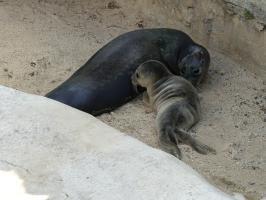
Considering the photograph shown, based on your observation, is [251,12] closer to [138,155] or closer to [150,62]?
[150,62]

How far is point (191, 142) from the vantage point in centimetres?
388

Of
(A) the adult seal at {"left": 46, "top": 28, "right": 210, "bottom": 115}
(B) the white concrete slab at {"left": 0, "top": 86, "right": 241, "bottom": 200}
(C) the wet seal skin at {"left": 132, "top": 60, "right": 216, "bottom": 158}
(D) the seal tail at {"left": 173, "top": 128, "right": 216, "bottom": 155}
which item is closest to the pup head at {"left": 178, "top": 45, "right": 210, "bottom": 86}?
(A) the adult seal at {"left": 46, "top": 28, "right": 210, "bottom": 115}

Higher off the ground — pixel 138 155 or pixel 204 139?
pixel 138 155

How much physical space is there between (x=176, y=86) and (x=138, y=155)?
197 cm

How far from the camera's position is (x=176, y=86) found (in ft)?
14.3

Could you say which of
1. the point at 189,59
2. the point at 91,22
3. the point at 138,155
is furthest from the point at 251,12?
the point at 138,155

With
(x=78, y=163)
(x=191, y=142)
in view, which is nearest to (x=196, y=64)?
(x=191, y=142)

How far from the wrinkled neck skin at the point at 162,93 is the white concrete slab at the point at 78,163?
1555 mm

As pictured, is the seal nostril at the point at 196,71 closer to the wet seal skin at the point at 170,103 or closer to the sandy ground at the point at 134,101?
the sandy ground at the point at 134,101

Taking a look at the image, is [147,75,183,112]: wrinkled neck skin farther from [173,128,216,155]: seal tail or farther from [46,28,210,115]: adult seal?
[173,128,216,155]: seal tail

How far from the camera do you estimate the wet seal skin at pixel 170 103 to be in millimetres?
3887

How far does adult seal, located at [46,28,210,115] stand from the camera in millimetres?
4295

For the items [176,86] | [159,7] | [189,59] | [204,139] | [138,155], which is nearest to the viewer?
[138,155]

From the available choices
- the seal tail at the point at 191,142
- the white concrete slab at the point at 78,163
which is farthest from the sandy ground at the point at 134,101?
the white concrete slab at the point at 78,163
